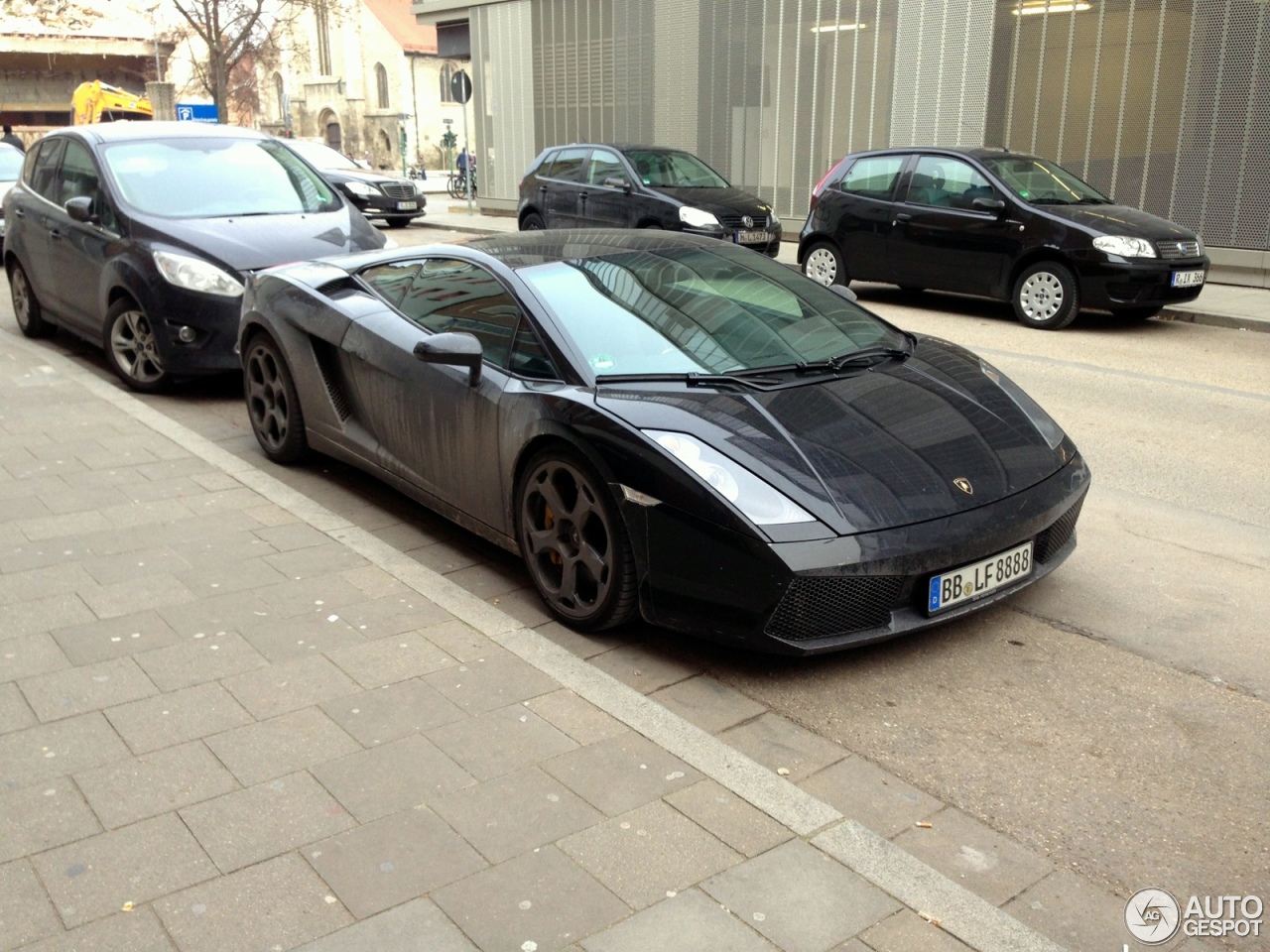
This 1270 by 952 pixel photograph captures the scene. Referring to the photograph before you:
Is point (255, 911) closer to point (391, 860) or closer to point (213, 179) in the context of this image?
point (391, 860)

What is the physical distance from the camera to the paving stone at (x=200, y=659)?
13.1 feet

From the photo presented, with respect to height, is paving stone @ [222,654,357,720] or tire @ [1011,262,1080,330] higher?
tire @ [1011,262,1080,330]

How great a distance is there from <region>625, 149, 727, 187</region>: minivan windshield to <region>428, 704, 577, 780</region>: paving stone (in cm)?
1245

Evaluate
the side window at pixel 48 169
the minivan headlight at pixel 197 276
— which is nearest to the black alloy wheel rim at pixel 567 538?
the minivan headlight at pixel 197 276

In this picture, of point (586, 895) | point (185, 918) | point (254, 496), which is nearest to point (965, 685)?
point (586, 895)

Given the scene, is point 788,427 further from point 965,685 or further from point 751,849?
point 751,849

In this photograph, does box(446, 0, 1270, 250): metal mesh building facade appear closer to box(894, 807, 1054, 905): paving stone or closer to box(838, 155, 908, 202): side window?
box(838, 155, 908, 202): side window

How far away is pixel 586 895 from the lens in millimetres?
2816

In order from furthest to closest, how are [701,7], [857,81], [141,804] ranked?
1. [701,7]
2. [857,81]
3. [141,804]

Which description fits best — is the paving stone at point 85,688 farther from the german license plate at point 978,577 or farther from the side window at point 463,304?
the german license plate at point 978,577

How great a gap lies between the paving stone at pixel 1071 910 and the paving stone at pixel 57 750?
2.50m

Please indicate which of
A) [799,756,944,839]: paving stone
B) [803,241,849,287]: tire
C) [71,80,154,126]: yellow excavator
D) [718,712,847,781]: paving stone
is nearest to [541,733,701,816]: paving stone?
[718,712,847,781]: paving stone

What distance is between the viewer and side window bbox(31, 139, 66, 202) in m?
9.41

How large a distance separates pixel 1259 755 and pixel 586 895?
206 cm
